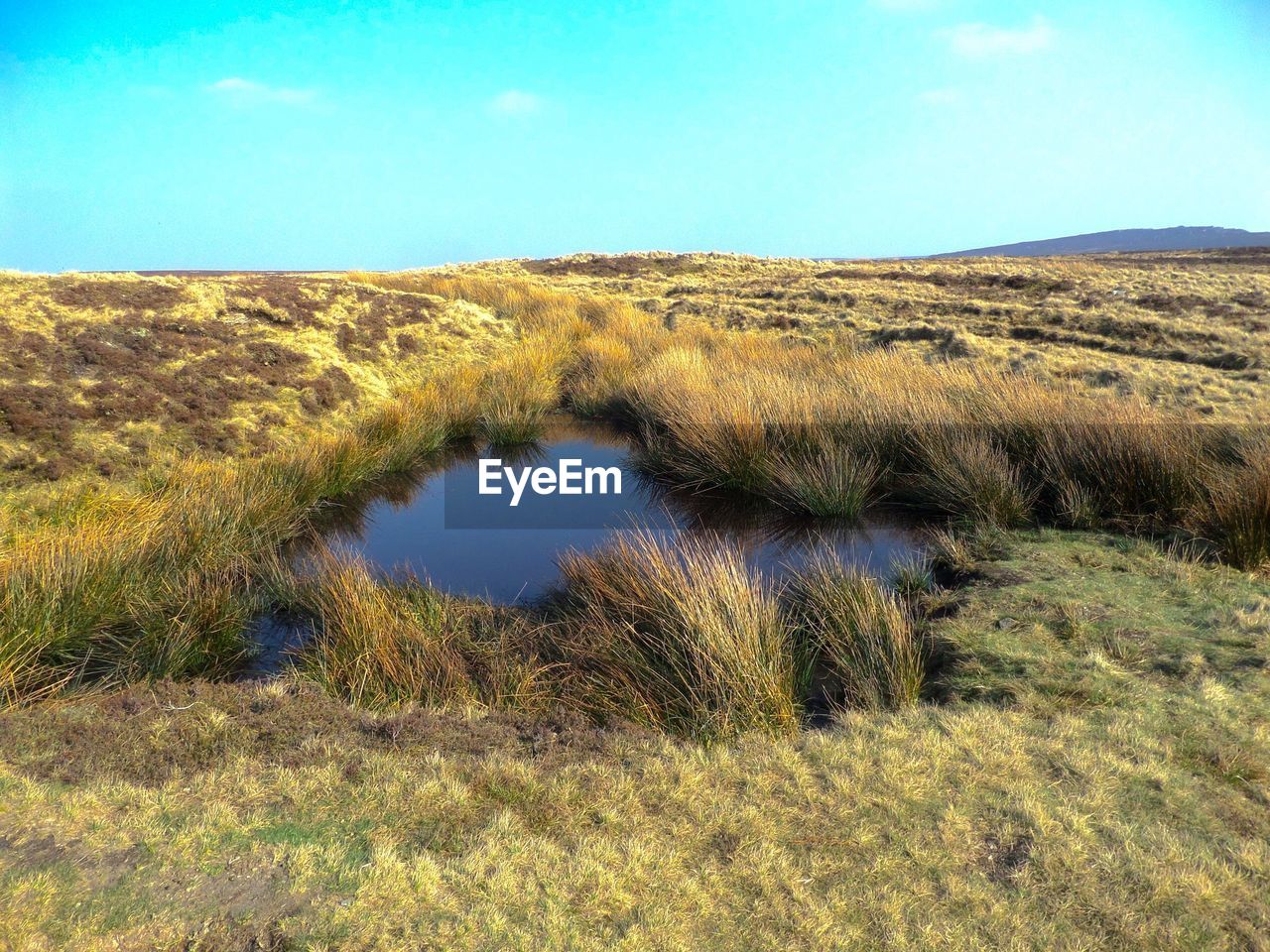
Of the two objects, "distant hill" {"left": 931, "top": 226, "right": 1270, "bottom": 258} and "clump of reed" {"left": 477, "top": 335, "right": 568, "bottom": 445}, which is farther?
"distant hill" {"left": 931, "top": 226, "right": 1270, "bottom": 258}

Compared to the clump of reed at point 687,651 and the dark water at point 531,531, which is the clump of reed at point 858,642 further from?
the dark water at point 531,531

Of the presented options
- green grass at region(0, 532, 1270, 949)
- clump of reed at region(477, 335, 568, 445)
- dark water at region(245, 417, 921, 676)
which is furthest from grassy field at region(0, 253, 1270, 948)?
clump of reed at region(477, 335, 568, 445)

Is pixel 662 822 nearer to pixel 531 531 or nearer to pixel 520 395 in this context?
pixel 531 531

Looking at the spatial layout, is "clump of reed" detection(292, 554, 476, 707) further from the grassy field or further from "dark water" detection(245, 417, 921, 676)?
"dark water" detection(245, 417, 921, 676)

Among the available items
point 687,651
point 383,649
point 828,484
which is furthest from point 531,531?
point 687,651

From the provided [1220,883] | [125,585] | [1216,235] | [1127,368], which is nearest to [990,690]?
[1220,883]
